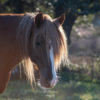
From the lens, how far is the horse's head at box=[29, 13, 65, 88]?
12.8ft

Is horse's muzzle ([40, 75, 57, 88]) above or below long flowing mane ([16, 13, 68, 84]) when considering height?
below

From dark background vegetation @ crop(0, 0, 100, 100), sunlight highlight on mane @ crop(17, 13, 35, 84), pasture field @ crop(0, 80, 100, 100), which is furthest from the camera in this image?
dark background vegetation @ crop(0, 0, 100, 100)

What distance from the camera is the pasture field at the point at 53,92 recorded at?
7.62m

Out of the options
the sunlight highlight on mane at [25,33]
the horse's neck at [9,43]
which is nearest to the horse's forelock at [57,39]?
the sunlight highlight on mane at [25,33]

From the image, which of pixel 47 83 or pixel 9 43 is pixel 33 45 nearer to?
pixel 9 43

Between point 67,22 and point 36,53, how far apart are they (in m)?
7.46

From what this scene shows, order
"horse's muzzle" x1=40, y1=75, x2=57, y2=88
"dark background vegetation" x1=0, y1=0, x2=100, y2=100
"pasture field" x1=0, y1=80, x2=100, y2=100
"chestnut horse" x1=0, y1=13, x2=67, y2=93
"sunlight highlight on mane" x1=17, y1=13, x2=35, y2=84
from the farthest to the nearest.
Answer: "dark background vegetation" x1=0, y1=0, x2=100, y2=100
"pasture field" x1=0, y1=80, x2=100, y2=100
"sunlight highlight on mane" x1=17, y1=13, x2=35, y2=84
"chestnut horse" x1=0, y1=13, x2=67, y2=93
"horse's muzzle" x1=40, y1=75, x2=57, y2=88

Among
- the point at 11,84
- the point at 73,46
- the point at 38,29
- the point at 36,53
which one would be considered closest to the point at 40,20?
the point at 38,29

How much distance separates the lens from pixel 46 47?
399 cm

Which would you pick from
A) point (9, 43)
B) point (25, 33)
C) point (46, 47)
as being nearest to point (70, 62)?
point (9, 43)

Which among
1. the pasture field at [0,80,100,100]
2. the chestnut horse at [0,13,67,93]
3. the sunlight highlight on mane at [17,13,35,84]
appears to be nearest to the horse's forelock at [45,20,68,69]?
the chestnut horse at [0,13,67,93]

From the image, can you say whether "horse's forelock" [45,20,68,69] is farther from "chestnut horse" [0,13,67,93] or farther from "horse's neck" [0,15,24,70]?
"horse's neck" [0,15,24,70]

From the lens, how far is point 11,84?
9594 millimetres

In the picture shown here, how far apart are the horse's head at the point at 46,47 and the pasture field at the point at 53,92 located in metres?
3.53
